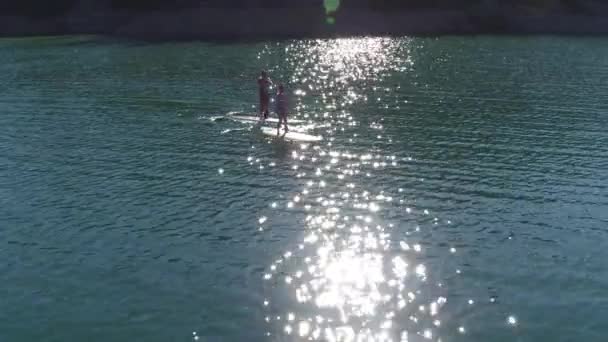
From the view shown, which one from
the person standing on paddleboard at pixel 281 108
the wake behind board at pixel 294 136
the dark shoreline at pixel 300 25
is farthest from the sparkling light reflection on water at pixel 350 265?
the dark shoreline at pixel 300 25

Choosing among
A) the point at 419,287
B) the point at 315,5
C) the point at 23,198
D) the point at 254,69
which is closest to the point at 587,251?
the point at 419,287

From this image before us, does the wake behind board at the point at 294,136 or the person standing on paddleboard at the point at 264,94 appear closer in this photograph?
the wake behind board at the point at 294,136

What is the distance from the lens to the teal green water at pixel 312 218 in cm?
1895

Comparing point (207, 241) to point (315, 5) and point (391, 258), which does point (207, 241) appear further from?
point (315, 5)

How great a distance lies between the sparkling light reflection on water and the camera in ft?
60.4

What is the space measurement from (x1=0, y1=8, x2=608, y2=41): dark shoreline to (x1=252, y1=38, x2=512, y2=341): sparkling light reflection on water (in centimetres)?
7232

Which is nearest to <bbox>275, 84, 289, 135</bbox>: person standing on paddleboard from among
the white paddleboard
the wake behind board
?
the wake behind board

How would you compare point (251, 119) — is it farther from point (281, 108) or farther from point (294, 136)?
point (294, 136)

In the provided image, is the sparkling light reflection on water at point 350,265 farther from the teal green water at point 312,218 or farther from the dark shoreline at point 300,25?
the dark shoreline at point 300,25

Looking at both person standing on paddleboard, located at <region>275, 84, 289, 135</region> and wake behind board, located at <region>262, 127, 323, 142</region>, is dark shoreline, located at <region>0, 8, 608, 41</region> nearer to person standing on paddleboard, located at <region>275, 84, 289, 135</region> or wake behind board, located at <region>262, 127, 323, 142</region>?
person standing on paddleboard, located at <region>275, 84, 289, 135</region>

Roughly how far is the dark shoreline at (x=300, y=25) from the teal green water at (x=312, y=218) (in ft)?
178

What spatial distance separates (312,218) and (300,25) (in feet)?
290

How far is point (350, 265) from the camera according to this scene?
872 inches

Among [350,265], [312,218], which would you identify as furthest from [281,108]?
[350,265]
